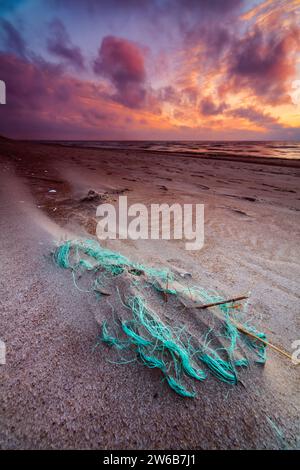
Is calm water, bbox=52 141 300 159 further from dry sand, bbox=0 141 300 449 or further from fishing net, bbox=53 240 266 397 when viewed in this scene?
fishing net, bbox=53 240 266 397

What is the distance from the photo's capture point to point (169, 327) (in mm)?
1549

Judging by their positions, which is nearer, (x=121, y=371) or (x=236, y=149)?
(x=121, y=371)

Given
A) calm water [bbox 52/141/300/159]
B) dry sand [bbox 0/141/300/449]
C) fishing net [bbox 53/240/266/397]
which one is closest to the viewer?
dry sand [bbox 0/141/300/449]

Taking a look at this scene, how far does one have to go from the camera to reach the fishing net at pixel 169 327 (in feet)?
4.42

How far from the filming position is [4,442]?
0.99m

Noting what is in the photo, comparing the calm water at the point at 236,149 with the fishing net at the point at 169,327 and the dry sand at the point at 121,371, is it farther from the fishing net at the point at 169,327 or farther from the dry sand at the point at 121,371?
the fishing net at the point at 169,327

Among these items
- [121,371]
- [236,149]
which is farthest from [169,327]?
[236,149]

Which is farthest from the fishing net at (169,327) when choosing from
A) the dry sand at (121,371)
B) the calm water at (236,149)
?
the calm water at (236,149)

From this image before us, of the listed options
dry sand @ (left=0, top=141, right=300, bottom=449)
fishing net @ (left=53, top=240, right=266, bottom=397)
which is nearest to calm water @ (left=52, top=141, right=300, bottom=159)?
dry sand @ (left=0, top=141, right=300, bottom=449)

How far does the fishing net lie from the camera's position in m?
1.35

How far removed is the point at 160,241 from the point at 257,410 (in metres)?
2.40

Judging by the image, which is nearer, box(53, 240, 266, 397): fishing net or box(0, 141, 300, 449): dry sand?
box(0, 141, 300, 449): dry sand

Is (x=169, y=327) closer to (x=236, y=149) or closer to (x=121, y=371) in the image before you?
(x=121, y=371)
